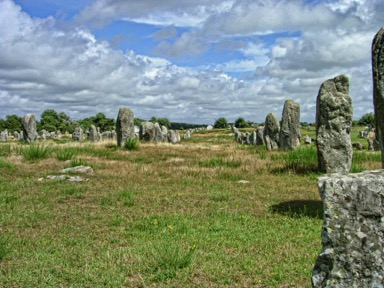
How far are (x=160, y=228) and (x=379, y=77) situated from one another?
501cm

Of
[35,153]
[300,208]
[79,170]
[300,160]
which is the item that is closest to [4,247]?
[300,208]

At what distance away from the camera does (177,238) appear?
8.10 meters

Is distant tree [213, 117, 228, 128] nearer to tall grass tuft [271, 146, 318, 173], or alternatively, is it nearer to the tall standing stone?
tall grass tuft [271, 146, 318, 173]

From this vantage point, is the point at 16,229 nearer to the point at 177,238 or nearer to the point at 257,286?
the point at 177,238

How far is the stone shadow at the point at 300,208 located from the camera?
10.1m

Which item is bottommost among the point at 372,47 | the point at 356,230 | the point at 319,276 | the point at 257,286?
the point at 257,286

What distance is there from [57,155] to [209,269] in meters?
16.7

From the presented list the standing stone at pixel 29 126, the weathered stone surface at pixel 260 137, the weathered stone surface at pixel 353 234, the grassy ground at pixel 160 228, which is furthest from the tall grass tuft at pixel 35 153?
the standing stone at pixel 29 126

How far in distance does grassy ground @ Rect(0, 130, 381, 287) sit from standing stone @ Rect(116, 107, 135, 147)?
45.9 ft

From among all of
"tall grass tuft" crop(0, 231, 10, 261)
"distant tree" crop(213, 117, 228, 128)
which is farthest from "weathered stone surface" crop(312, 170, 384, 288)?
"distant tree" crop(213, 117, 228, 128)

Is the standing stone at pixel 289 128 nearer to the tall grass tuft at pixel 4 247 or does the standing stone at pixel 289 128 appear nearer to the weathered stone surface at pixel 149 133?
the weathered stone surface at pixel 149 133

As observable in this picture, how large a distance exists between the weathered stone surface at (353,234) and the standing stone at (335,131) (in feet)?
39.7

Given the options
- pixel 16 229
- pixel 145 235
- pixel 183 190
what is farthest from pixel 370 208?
pixel 183 190

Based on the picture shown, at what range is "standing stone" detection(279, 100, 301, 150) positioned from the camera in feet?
90.0
